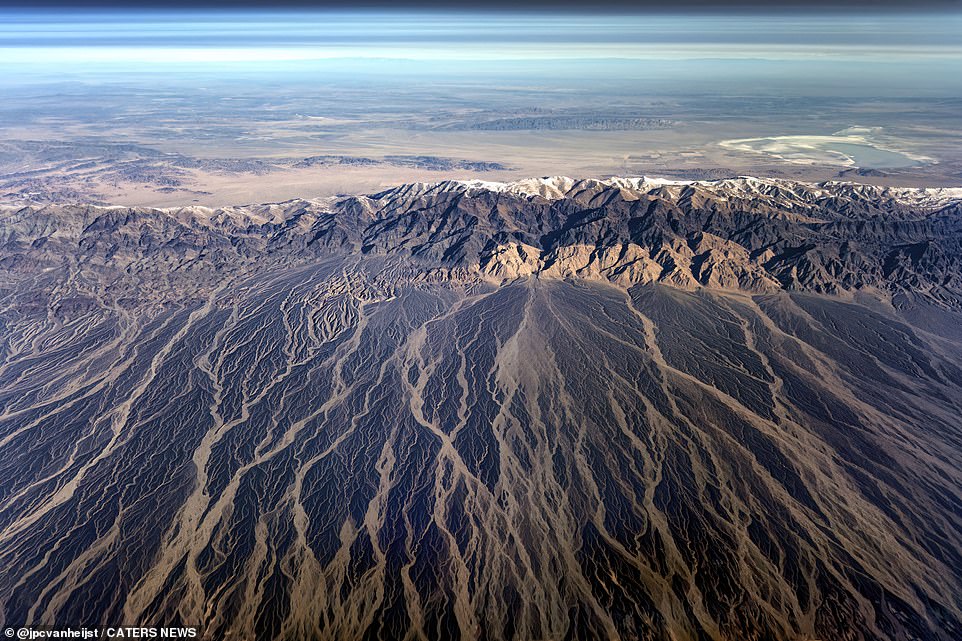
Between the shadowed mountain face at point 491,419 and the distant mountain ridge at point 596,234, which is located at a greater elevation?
the distant mountain ridge at point 596,234

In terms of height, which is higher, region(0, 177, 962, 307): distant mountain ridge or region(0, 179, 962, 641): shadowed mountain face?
region(0, 177, 962, 307): distant mountain ridge

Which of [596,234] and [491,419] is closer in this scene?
[491,419]

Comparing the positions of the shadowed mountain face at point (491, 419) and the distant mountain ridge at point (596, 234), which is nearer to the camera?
the shadowed mountain face at point (491, 419)

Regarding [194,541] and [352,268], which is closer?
[194,541]

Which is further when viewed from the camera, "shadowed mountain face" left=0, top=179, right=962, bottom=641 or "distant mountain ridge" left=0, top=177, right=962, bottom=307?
"distant mountain ridge" left=0, top=177, right=962, bottom=307

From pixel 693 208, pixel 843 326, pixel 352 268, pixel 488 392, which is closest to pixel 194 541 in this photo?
pixel 488 392

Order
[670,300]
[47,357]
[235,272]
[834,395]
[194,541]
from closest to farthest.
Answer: [194,541], [834,395], [47,357], [670,300], [235,272]

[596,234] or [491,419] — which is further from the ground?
[596,234]

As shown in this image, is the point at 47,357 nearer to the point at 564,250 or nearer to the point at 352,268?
the point at 352,268
